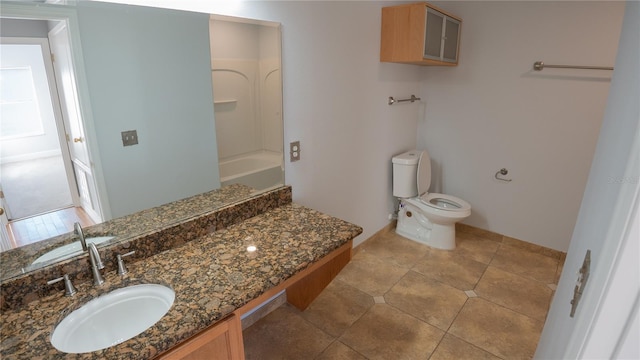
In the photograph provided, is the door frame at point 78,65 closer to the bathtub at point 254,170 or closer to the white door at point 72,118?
the white door at point 72,118

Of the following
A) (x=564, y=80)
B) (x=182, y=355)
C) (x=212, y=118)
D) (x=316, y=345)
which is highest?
(x=564, y=80)

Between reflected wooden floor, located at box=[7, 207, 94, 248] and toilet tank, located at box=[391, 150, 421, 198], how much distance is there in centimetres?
243

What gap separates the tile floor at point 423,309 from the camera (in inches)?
78.7

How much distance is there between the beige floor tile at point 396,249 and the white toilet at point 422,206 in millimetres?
95

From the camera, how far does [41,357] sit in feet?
3.12

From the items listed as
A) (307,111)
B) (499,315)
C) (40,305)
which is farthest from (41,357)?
(499,315)

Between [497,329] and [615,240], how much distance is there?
6.23 ft

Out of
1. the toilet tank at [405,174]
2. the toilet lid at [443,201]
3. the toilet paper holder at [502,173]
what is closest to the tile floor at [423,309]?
the toilet lid at [443,201]

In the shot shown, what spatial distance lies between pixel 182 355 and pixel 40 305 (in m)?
0.55

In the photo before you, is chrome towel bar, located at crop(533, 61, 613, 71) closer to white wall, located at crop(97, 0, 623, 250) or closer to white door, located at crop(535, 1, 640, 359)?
white wall, located at crop(97, 0, 623, 250)

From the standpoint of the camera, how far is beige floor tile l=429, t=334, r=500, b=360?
6.34 ft

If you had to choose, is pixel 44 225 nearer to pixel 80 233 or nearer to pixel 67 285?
pixel 80 233

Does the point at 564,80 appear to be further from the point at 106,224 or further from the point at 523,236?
the point at 106,224

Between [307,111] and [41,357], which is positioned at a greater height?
[307,111]
